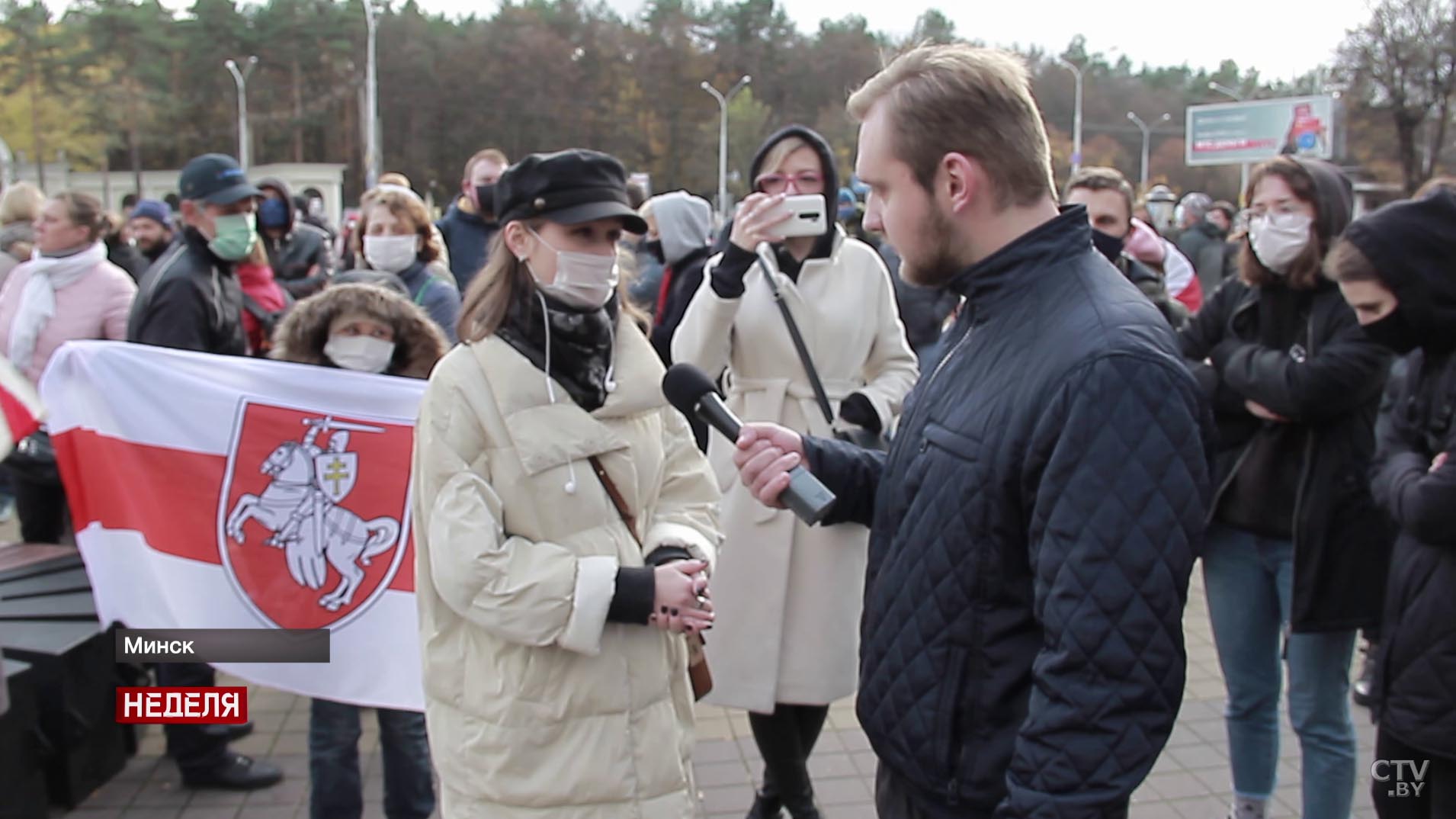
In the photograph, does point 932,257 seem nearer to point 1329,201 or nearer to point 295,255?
point 1329,201

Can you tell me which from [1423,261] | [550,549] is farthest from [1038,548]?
[1423,261]

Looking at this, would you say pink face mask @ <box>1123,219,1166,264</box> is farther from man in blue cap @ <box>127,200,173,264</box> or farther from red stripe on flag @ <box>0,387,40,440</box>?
man in blue cap @ <box>127,200,173,264</box>

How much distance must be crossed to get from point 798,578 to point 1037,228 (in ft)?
6.37

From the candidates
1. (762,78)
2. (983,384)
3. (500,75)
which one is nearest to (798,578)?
(983,384)

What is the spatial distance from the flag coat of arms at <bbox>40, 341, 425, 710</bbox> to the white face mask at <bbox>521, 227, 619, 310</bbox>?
117cm

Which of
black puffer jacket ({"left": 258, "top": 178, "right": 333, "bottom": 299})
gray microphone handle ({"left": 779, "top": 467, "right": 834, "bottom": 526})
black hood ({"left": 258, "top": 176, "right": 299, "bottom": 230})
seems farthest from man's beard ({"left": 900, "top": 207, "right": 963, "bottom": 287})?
black hood ({"left": 258, "top": 176, "right": 299, "bottom": 230})

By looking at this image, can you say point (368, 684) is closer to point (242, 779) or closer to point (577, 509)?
point (242, 779)

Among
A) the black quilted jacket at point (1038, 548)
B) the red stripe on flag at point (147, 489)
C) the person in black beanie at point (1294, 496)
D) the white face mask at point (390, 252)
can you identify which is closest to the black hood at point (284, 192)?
the white face mask at point (390, 252)

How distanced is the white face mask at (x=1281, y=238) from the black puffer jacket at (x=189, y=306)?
362cm

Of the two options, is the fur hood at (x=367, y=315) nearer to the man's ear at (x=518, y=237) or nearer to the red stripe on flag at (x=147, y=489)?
the red stripe on flag at (x=147, y=489)

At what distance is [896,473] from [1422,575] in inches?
60.3

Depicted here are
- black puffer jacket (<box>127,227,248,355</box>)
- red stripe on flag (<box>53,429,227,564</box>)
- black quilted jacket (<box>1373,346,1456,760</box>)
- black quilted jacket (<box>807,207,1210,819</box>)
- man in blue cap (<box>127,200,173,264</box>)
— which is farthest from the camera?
man in blue cap (<box>127,200,173,264</box>)

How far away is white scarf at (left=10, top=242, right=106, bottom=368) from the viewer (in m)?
4.82

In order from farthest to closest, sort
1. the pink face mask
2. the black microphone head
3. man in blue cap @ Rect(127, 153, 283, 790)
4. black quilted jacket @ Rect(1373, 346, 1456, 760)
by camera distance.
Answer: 1. the pink face mask
2. man in blue cap @ Rect(127, 153, 283, 790)
3. black quilted jacket @ Rect(1373, 346, 1456, 760)
4. the black microphone head
